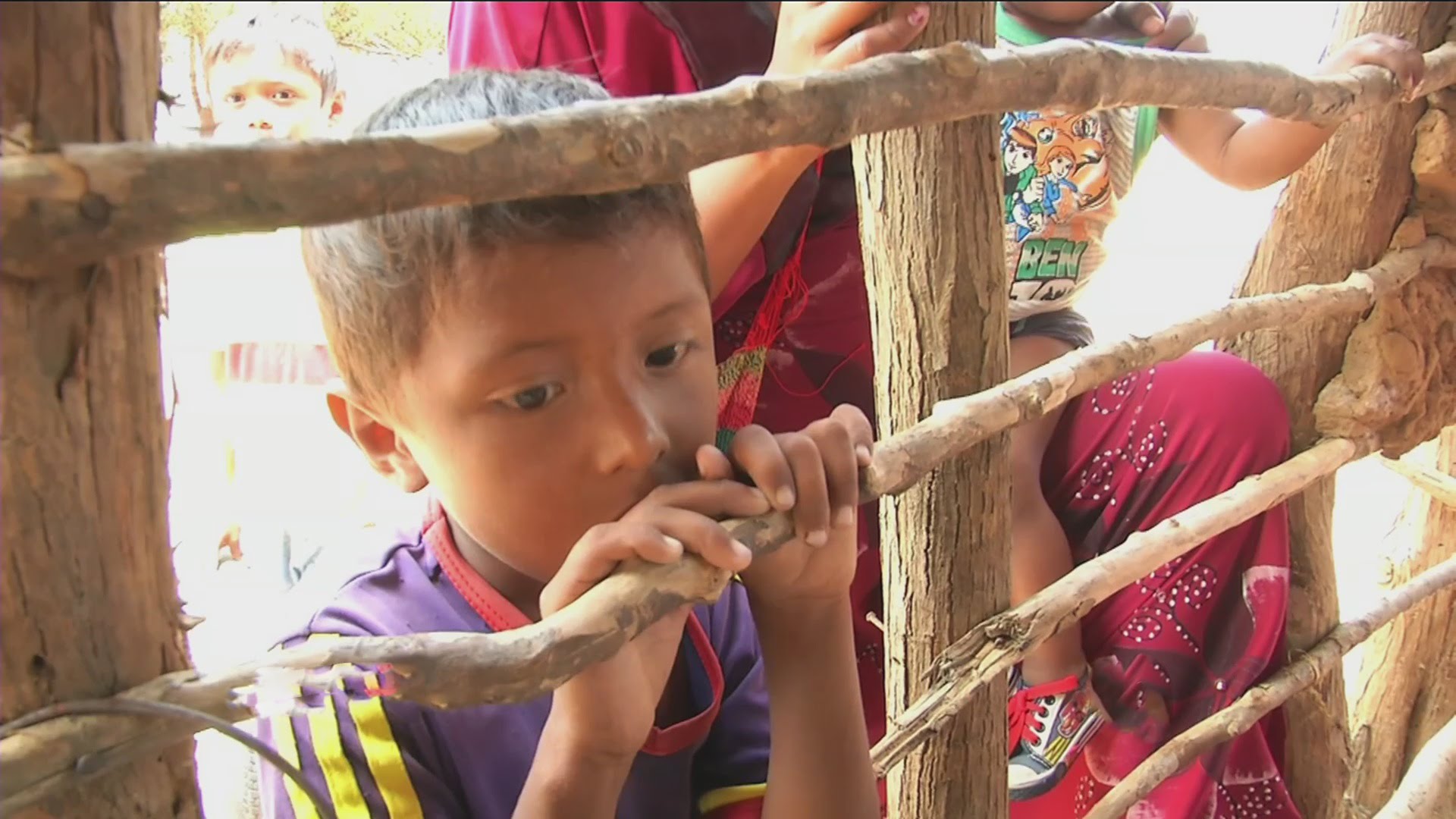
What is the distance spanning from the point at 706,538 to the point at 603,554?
1.9 inches

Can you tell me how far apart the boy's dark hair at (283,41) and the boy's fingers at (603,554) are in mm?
353

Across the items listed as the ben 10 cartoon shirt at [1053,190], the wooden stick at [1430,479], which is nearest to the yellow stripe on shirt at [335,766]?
the ben 10 cartoon shirt at [1053,190]

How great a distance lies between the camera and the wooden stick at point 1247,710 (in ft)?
3.15

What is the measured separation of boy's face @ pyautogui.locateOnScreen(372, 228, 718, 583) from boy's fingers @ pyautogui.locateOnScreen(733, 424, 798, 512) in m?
0.05

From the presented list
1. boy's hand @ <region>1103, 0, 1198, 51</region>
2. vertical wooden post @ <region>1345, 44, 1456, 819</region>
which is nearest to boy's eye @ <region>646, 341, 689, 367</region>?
boy's hand @ <region>1103, 0, 1198, 51</region>

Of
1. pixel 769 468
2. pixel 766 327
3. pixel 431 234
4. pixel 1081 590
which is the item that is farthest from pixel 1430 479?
pixel 431 234

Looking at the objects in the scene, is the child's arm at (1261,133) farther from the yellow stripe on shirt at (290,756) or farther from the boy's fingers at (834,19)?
the yellow stripe on shirt at (290,756)

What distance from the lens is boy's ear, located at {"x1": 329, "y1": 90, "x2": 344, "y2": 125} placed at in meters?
0.73

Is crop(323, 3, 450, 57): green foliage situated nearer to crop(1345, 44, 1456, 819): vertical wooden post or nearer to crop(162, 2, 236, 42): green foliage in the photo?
crop(162, 2, 236, 42): green foliage

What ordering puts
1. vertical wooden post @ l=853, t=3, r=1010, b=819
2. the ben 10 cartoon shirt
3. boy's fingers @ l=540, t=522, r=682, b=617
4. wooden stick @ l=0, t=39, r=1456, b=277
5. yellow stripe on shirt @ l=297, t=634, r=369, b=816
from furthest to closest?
the ben 10 cartoon shirt < vertical wooden post @ l=853, t=3, r=1010, b=819 < yellow stripe on shirt @ l=297, t=634, r=369, b=816 < boy's fingers @ l=540, t=522, r=682, b=617 < wooden stick @ l=0, t=39, r=1456, b=277

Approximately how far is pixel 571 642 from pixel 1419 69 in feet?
→ 2.95

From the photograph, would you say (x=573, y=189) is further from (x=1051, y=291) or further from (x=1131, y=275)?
(x=1131, y=275)

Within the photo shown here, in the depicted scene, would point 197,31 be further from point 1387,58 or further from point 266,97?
point 1387,58

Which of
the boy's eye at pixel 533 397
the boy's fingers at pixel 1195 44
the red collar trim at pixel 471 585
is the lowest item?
the red collar trim at pixel 471 585
